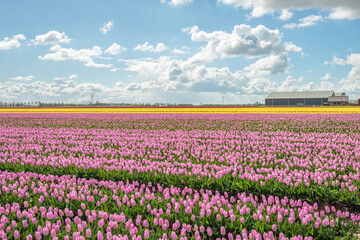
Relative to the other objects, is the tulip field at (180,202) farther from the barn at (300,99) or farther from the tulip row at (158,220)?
the barn at (300,99)

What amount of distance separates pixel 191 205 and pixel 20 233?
2749 millimetres

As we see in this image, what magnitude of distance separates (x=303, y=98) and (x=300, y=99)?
1.10 m

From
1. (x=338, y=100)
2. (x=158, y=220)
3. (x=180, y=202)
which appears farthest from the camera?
(x=338, y=100)

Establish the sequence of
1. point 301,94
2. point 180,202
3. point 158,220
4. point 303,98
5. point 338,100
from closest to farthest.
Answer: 1. point 158,220
2. point 180,202
3. point 338,100
4. point 303,98
5. point 301,94

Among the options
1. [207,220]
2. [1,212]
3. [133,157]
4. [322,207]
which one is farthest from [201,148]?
[1,212]

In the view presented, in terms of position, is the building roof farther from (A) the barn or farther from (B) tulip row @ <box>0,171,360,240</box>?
(B) tulip row @ <box>0,171,360,240</box>

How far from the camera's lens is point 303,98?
10988cm

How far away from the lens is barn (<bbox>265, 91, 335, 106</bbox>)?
10900cm

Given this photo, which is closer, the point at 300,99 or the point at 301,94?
the point at 300,99

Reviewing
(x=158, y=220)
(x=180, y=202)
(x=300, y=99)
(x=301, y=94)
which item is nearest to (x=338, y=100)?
(x=300, y=99)

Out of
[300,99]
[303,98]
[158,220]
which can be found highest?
[303,98]

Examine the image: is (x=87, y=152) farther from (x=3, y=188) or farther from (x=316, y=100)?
(x=316, y=100)

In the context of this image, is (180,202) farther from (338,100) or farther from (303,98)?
(338,100)

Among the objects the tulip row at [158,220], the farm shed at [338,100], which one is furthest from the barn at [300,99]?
the tulip row at [158,220]
